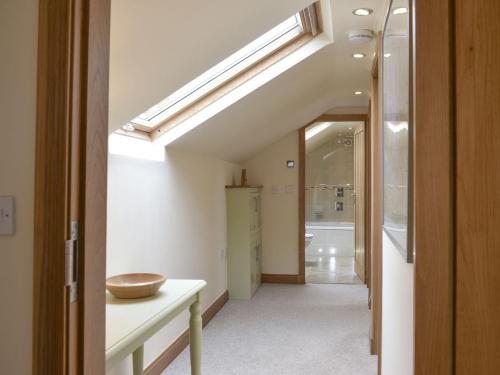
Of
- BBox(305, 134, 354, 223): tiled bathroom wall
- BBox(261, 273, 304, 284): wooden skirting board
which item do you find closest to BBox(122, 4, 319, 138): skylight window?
BBox(261, 273, 304, 284): wooden skirting board

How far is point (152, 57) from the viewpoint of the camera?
7.24 feet

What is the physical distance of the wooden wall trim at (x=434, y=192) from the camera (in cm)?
103

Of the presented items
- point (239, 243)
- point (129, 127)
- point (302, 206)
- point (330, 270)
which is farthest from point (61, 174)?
point (330, 270)

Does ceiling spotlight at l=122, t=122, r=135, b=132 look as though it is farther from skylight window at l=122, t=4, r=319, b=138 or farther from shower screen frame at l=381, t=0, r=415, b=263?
shower screen frame at l=381, t=0, r=415, b=263

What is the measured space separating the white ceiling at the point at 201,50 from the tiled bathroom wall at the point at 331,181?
5.54 meters

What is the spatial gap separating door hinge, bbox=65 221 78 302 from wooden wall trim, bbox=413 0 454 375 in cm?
72

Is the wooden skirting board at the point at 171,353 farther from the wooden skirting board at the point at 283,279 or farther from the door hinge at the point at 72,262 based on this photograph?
the door hinge at the point at 72,262

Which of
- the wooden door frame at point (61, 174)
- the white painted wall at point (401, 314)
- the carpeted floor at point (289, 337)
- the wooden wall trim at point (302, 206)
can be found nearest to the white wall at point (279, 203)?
the wooden wall trim at point (302, 206)

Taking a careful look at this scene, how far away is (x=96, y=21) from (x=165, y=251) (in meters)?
2.43

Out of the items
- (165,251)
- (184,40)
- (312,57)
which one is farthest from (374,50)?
(165,251)

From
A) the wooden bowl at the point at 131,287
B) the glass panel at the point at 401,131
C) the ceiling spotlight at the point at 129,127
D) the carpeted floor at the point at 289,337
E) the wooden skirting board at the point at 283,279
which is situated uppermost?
the ceiling spotlight at the point at 129,127
